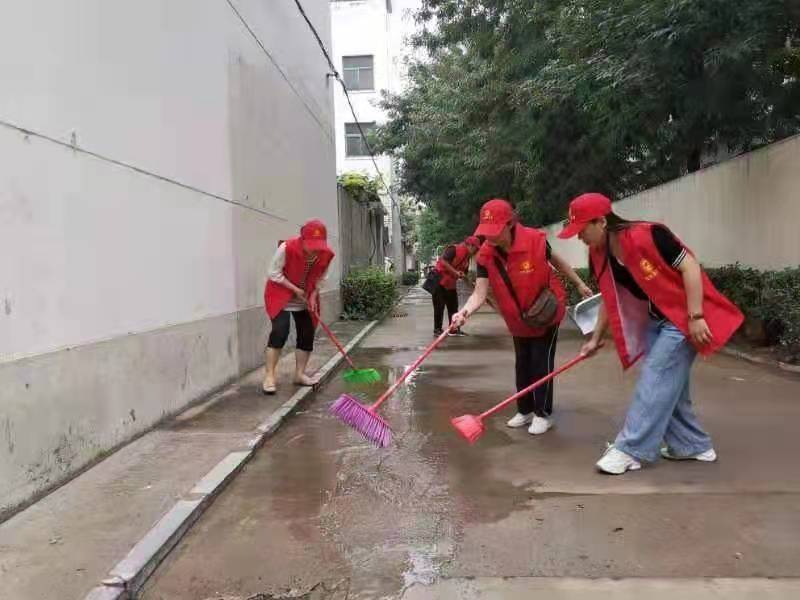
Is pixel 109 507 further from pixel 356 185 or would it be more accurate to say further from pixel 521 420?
pixel 356 185

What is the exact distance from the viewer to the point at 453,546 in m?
3.62

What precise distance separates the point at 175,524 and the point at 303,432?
2289mm

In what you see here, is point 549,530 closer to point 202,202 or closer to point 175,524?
point 175,524

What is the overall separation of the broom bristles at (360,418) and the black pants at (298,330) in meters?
2.36

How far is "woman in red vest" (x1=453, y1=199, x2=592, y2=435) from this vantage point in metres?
5.23

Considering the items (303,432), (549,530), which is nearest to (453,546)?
(549,530)

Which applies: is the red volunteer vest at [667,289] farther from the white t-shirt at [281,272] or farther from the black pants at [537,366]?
the white t-shirt at [281,272]

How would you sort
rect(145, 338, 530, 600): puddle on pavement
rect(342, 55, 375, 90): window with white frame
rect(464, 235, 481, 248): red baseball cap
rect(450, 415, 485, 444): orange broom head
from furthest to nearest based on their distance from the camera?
1. rect(342, 55, 375, 90): window with white frame
2. rect(464, 235, 481, 248): red baseball cap
3. rect(450, 415, 485, 444): orange broom head
4. rect(145, 338, 530, 600): puddle on pavement

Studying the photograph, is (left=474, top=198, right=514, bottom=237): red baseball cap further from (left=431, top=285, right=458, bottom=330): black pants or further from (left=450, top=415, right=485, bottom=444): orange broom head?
(left=431, top=285, right=458, bottom=330): black pants

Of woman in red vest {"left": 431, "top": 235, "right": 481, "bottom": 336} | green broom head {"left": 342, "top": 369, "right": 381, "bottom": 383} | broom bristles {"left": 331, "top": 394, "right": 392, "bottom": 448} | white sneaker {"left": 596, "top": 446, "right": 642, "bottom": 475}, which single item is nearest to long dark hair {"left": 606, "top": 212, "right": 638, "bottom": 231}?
white sneaker {"left": 596, "top": 446, "right": 642, "bottom": 475}

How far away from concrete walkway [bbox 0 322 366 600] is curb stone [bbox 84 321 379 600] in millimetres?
55

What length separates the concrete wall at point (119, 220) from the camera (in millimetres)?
4086

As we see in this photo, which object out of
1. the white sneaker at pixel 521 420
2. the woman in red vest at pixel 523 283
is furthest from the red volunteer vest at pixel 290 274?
the white sneaker at pixel 521 420

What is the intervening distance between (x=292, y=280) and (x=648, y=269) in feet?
12.4
